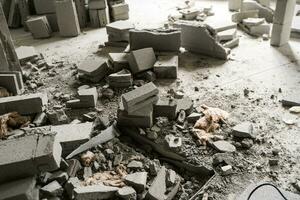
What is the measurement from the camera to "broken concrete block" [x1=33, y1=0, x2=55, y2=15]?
8617 millimetres

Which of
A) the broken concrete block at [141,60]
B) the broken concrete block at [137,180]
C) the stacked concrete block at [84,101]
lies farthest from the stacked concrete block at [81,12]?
the broken concrete block at [137,180]

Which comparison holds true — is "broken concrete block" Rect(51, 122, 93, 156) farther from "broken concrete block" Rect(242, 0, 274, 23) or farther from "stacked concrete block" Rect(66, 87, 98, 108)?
"broken concrete block" Rect(242, 0, 274, 23)

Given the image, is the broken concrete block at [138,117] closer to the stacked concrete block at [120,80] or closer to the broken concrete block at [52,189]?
the stacked concrete block at [120,80]

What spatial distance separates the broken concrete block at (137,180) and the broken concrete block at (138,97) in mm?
1032

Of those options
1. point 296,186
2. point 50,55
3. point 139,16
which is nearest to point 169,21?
point 139,16

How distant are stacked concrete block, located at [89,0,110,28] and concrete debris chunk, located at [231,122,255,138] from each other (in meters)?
5.57

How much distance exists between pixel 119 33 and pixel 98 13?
175 centimetres

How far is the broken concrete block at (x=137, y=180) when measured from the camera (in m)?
3.65

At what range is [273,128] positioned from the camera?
453 cm

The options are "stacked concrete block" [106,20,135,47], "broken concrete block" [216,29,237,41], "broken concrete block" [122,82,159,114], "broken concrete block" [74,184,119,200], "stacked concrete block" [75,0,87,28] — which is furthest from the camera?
"stacked concrete block" [75,0,87,28]

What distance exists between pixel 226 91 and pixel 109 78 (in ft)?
6.57

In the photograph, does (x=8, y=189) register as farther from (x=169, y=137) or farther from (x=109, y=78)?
(x=109, y=78)

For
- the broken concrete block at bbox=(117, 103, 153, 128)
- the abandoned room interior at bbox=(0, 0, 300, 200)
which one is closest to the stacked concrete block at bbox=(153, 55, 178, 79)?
the abandoned room interior at bbox=(0, 0, 300, 200)

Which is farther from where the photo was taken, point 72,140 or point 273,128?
point 273,128
